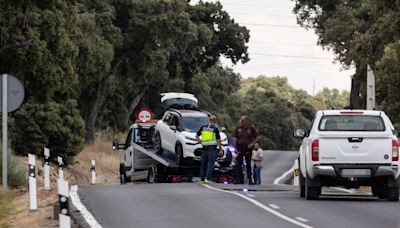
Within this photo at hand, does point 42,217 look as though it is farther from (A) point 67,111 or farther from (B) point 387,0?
(A) point 67,111

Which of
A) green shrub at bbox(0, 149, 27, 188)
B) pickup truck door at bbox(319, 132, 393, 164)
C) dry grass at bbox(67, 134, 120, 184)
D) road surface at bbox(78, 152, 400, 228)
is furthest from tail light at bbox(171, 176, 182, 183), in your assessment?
dry grass at bbox(67, 134, 120, 184)

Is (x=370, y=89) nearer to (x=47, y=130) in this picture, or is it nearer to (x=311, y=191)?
(x=47, y=130)

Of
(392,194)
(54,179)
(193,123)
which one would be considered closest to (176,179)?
(193,123)

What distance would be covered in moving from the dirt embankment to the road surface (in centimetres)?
82

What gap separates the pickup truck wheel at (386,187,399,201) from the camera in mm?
20578

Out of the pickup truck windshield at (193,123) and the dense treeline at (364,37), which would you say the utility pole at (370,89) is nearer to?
the dense treeline at (364,37)

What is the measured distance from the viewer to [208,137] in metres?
27.2

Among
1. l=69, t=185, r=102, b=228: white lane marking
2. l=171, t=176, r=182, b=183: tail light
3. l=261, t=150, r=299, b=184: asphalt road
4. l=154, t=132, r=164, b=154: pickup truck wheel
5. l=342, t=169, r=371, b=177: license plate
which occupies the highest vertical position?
l=154, t=132, r=164, b=154: pickup truck wheel

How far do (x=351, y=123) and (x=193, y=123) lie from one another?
10120mm

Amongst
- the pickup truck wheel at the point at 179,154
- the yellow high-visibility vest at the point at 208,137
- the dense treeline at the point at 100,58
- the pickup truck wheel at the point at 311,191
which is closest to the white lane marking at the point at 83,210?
the pickup truck wheel at the point at 311,191

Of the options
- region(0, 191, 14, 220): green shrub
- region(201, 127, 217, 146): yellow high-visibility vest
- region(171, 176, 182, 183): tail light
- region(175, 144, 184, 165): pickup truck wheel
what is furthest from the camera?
region(171, 176, 182, 183): tail light

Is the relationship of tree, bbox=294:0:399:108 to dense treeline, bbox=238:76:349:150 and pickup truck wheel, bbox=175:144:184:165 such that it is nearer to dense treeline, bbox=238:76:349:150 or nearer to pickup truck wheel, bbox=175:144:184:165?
pickup truck wheel, bbox=175:144:184:165

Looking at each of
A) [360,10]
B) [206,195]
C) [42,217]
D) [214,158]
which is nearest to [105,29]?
[360,10]

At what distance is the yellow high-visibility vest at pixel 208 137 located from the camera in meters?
27.2
